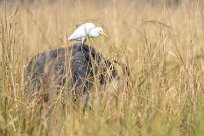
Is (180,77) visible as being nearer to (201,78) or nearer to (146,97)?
(201,78)

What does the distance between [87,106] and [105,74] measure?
6.9 inches

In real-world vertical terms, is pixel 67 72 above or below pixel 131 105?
above

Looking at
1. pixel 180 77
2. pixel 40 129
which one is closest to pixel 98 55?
pixel 180 77

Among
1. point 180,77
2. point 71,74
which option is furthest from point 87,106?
point 180,77

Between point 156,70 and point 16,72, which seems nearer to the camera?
point 156,70

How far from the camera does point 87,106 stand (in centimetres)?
255

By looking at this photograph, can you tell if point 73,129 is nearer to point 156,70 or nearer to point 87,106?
point 87,106

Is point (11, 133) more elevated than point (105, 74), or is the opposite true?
point (105, 74)

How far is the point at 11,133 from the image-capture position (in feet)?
7.63

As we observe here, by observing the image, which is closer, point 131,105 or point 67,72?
point 131,105

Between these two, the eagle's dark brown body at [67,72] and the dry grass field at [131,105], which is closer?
the dry grass field at [131,105]

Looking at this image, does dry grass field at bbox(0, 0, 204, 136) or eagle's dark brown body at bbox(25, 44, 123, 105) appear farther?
eagle's dark brown body at bbox(25, 44, 123, 105)

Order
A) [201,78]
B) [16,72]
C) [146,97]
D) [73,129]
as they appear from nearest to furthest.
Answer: [73,129], [146,97], [201,78], [16,72]

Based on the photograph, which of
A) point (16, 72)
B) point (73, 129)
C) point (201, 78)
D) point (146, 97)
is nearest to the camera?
point (73, 129)
